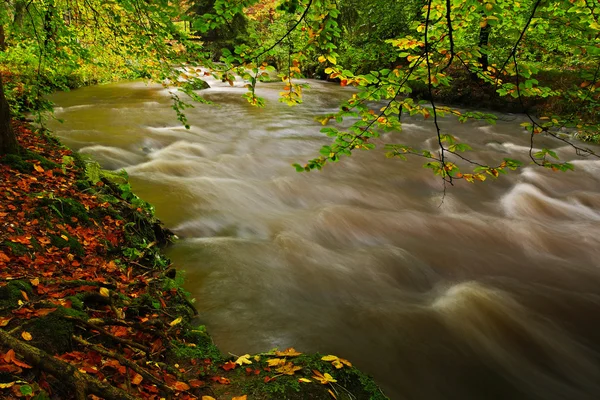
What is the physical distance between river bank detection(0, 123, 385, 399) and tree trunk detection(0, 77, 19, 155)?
0.14m

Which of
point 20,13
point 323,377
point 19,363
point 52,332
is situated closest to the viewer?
point 19,363

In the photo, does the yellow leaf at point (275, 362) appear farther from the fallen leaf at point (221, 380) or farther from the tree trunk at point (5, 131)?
the tree trunk at point (5, 131)

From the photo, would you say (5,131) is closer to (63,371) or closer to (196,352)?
(196,352)

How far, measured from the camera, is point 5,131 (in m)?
4.23

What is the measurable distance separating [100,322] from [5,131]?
3.18 meters

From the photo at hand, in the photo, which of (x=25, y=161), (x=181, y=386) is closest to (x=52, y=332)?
(x=181, y=386)

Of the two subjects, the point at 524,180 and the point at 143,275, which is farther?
the point at 524,180

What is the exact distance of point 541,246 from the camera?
6.34 metres

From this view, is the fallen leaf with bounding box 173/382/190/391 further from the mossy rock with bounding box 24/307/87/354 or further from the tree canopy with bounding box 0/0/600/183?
the tree canopy with bounding box 0/0/600/183

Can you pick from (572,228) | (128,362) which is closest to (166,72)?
(128,362)

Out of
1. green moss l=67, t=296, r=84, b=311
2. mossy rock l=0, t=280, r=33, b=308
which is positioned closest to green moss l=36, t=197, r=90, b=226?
mossy rock l=0, t=280, r=33, b=308

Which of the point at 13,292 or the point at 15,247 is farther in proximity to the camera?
the point at 15,247

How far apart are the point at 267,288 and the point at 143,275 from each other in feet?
5.28

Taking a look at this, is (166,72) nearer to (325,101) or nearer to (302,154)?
(302,154)
